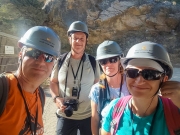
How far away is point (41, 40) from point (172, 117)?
1.31 metres

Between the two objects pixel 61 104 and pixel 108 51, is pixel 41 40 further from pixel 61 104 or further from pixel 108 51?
pixel 61 104

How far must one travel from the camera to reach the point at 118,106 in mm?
1591

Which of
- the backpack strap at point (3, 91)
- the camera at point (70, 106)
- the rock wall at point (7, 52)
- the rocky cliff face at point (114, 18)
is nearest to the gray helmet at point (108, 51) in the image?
the camera at point (70, 106)

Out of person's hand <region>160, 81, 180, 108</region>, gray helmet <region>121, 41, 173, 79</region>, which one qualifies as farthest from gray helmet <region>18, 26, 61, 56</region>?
person's hand <region>160, 81, 180, 108</region>

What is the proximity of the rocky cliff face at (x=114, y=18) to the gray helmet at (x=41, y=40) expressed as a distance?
13709 mm

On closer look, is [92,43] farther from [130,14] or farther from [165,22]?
[165,22]

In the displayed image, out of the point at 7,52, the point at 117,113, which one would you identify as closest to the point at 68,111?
the point at 117,113

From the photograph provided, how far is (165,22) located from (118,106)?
1582 cm

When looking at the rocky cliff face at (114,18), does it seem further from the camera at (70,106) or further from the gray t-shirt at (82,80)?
the camera at (70,106)

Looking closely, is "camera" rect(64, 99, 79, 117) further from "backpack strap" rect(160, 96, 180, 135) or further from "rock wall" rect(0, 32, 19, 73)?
"rock wall" rect(0, 32, 19, 73)

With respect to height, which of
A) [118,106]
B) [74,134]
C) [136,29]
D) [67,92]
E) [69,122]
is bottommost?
[74,134]

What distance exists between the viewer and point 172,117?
1.33m

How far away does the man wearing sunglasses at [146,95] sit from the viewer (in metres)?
1.40

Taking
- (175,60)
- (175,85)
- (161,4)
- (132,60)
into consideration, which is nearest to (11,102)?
(132,60)
